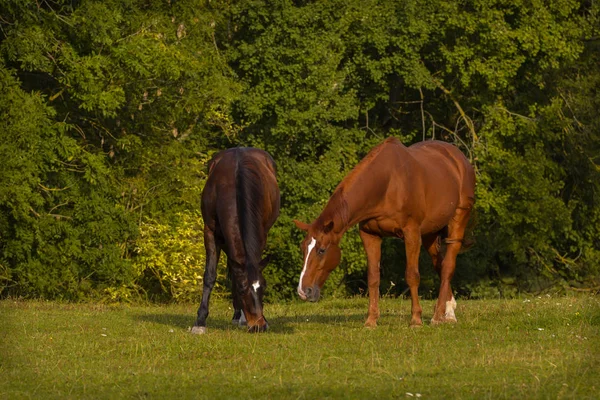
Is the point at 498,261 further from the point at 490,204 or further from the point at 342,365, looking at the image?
the point at 342,365

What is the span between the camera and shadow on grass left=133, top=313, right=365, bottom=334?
585 inches

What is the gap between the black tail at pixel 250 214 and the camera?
13883 mm

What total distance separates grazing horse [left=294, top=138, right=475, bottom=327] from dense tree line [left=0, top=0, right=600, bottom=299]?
1065 centimetres

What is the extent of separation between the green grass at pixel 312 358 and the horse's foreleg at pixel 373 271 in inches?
7.1

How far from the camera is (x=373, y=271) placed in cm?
1422

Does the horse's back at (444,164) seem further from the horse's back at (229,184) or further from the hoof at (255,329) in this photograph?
the hoof at (255,329)

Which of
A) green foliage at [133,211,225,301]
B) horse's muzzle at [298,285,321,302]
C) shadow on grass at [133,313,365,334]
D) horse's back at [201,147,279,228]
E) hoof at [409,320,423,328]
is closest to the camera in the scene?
horse's muzzle at [298,285,321,302]

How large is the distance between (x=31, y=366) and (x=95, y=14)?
1427cm

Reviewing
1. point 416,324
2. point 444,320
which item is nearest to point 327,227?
point 416,324

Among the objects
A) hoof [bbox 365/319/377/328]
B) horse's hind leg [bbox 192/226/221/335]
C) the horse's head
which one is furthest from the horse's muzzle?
horse's hind leg [bbox 192/226/221/335]

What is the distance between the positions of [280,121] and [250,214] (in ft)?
52.0

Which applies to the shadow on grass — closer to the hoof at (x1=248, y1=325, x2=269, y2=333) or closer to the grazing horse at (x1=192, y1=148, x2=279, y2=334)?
the hoof at (x1=248, y1=325, x2=269, y2=333)

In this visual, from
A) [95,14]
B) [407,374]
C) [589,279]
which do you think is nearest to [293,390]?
[407,374]

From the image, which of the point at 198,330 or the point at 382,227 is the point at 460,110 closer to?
the point at 382,227
